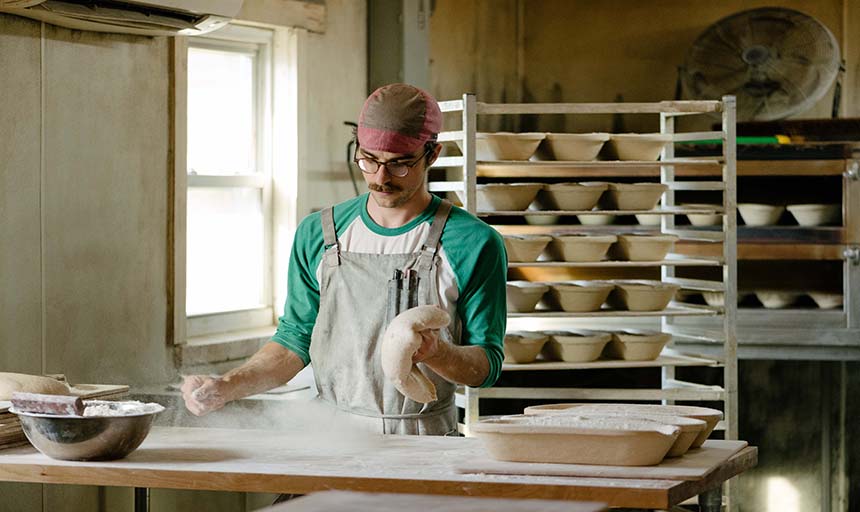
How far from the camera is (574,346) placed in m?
4.44

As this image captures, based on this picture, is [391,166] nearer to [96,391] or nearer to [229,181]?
[96,391]

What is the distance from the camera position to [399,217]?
2.91 m

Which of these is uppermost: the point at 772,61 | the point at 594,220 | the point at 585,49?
the point at 585,49

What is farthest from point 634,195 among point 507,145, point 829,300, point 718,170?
point 829,300

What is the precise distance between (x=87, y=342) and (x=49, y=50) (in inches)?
38.4

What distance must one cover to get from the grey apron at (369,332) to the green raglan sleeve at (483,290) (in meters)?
0.06

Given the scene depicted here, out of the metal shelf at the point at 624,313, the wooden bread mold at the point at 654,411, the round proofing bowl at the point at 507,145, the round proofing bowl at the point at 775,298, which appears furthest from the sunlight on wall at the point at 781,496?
the wooden bread mold at the point at 654,411

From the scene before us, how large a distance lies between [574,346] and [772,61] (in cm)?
204

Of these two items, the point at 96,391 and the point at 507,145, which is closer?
the point at 96,391

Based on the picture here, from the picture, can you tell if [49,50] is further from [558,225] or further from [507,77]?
[507,77]

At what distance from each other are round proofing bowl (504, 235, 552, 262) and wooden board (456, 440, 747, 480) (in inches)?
78.0

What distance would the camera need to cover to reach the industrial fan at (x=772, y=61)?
557 centimetres

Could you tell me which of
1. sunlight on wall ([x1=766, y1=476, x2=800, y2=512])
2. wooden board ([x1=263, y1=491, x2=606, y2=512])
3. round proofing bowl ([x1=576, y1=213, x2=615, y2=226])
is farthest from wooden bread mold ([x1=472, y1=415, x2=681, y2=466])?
sunlight on wall ([x1=766, y1=476, x2=800, y2=512])

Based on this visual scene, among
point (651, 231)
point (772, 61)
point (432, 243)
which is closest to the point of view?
point (432, 243)
